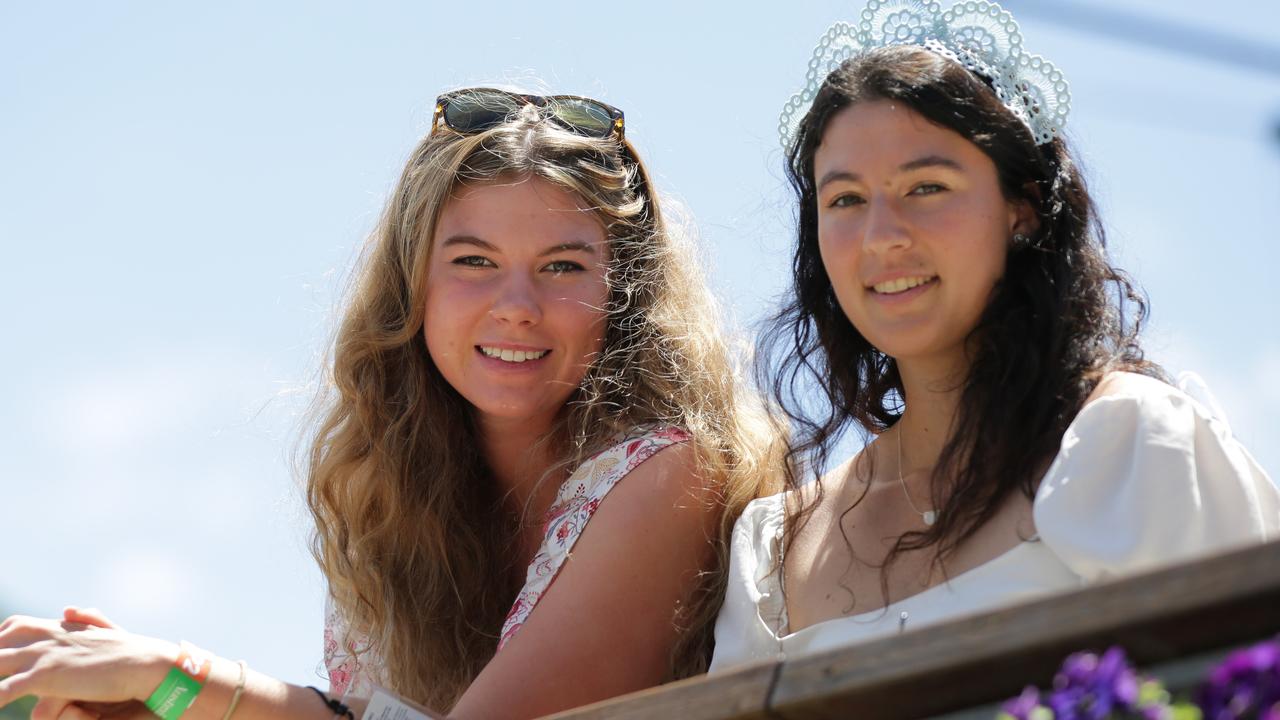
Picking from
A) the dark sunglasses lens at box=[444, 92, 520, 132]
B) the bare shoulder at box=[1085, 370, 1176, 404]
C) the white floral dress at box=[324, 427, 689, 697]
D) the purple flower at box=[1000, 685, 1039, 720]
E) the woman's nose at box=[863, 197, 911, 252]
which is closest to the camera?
the purple flower at box=[1000, 685, 1039, 720]

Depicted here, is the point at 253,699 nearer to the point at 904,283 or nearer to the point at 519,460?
the point at 519,460

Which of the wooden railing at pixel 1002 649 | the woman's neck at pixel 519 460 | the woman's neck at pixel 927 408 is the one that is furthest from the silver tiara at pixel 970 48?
the wooden railing at pixel 1002 649

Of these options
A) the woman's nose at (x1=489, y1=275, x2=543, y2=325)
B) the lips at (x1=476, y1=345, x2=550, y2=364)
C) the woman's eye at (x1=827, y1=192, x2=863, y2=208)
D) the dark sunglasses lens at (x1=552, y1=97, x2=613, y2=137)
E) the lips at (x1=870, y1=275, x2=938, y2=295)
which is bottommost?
the lips at (x1=476, y1=345, x2=550, y2=364)

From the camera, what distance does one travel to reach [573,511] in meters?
3.06

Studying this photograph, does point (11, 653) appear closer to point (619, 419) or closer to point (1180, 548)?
point (619, 419)

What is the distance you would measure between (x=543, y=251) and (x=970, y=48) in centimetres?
100

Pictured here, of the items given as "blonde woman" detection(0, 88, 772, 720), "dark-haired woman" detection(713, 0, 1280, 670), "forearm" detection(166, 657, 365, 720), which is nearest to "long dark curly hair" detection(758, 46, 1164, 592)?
"dark-haired woman" detection(713, 0, 1280, 670)

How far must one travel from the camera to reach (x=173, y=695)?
273cm

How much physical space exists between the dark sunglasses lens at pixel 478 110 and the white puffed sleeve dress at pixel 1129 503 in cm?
160

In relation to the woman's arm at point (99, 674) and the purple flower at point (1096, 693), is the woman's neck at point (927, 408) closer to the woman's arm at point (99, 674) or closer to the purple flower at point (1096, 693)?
the woman's arm at point (99, 674)

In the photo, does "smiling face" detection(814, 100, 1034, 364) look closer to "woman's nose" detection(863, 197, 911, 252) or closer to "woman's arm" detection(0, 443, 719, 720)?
"woman's nose" detection(863, 197, 911, 252)

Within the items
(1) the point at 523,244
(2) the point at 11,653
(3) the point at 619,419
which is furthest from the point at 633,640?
(2) the point at 11,653

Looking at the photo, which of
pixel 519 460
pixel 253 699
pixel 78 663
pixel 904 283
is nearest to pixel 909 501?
pixel 904 283

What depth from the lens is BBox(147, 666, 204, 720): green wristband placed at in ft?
8.95
